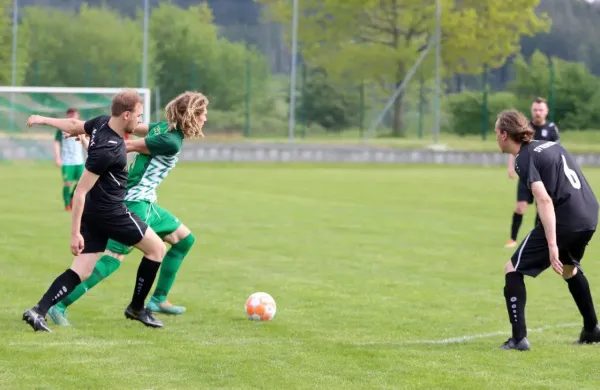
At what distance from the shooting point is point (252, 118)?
140ft

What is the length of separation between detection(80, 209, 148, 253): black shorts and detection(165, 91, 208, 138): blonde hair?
77 centimetres

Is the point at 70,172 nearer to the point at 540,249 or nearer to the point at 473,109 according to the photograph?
the point at 540,249

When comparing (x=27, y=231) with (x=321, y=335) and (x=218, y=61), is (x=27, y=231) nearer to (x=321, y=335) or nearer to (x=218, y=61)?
(x=321, y=335)

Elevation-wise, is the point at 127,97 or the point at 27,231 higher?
the point at 127,97

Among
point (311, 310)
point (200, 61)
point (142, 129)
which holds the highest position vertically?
point (200, 61)

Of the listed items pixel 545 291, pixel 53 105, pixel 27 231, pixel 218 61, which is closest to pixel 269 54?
pixel 218 61

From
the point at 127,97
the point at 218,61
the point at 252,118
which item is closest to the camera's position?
the point at 127,97

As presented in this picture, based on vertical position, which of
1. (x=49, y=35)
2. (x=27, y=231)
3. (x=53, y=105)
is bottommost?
(x=27, y=231)

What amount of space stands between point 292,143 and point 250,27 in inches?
708

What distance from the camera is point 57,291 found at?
8094mm

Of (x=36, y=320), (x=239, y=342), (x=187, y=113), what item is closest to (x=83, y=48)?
(x=187, y=113)

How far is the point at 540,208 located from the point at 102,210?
3173 millimetres

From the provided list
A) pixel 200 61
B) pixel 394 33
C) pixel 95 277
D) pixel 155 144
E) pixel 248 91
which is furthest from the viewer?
pixel 394 33

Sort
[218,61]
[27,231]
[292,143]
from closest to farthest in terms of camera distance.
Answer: [27,231]
[292,143]
[218,61]
